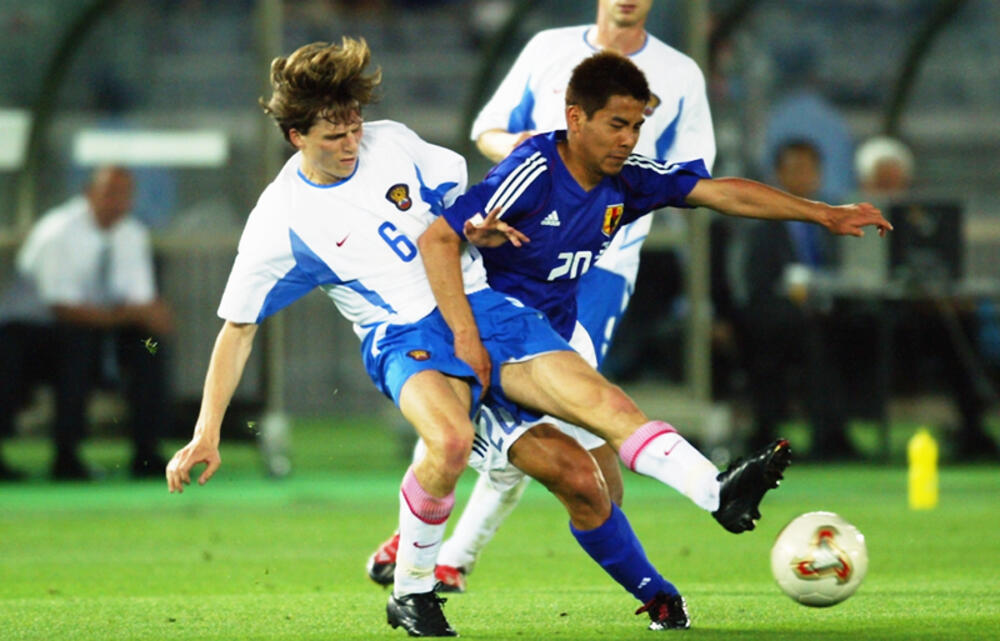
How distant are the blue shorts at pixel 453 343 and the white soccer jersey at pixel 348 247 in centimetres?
6

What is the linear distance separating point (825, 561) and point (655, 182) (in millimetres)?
1298

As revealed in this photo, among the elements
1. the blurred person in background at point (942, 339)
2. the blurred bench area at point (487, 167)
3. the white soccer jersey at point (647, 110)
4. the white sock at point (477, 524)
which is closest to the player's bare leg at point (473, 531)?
the white sock at point (477, 524)

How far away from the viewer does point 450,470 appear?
536cm

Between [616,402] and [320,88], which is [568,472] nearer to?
[616,402]

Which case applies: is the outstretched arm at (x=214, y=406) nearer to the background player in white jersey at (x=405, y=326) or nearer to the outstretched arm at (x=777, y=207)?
the background player in white jersey at (x=405, y=326)

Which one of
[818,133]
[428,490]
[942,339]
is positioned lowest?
[942,339]

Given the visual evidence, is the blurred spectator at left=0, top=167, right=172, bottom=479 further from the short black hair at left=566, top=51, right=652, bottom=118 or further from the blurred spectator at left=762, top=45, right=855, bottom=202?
the short black hair at left=566, top=51, right=652, bottom=118

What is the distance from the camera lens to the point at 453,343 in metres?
5.61

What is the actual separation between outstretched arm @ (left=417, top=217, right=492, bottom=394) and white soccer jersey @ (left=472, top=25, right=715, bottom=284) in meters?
1.47

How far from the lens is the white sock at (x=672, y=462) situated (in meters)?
4.95

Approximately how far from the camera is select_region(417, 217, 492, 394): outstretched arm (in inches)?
216

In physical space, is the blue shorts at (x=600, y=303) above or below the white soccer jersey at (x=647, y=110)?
below

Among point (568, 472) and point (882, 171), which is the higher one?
point (568, 472)

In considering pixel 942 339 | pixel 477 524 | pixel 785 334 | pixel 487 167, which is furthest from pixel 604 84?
pixel 487 167
